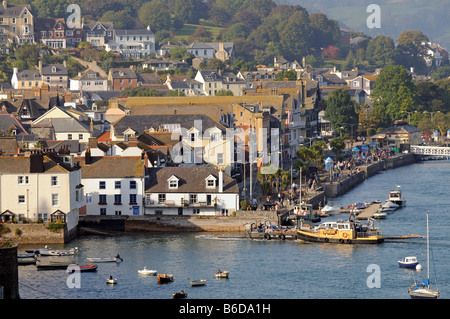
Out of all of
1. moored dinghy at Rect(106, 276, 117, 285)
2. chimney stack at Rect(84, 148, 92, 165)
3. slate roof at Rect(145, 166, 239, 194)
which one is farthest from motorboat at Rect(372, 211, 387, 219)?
moored dinghy at Rect(106, 276, 117, 285)

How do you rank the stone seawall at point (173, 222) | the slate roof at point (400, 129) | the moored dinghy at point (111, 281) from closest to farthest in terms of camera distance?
the moored dinghy at point (111, 281)
the stone seawall at point (173, 222)
the slate roof at point (400, 129)

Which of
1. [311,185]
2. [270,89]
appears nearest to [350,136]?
[270,89]

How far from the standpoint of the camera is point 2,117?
9600 cm

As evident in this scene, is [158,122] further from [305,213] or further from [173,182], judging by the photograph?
[305,213]

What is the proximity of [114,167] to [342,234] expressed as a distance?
16.7 metres

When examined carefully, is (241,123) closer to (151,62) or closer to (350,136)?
(350,136)

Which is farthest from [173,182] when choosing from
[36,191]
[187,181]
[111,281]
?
[111,281]

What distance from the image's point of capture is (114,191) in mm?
71438

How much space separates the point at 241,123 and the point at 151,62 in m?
91.1

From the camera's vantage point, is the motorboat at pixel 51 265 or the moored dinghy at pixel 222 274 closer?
the moored dinghy at pixel 222 274

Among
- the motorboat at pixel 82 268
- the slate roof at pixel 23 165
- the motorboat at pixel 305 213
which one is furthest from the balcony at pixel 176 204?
the motorboat at pixel 82 268

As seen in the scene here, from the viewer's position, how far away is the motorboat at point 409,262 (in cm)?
5847

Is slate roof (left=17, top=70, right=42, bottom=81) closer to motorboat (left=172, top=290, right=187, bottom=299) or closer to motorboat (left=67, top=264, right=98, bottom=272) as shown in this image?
motorboat (left=67, top=264, right=98, bottom=272)
